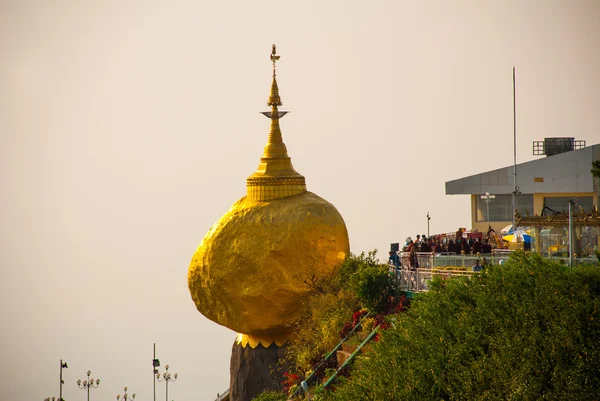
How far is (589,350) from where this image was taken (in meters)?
21.2

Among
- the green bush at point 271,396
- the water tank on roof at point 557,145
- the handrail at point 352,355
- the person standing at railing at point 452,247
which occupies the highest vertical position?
the water tank on roof at point 557,145

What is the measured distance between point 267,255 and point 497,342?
11.8 m

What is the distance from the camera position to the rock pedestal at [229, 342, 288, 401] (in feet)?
112

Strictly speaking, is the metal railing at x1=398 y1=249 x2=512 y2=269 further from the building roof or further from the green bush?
the building roof

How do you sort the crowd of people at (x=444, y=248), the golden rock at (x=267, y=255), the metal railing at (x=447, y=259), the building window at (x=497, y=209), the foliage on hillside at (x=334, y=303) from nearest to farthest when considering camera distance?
the metal railing at (x=447, y=259) → the foliage on hillside at (x=334, y=303) → the crowd of people at (x=444, y=248) → the golden rock at (x=267, y=255) → the building window at (x=497, y=209)

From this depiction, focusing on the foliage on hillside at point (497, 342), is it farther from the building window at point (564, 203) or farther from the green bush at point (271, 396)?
the building window at point (564, 203)

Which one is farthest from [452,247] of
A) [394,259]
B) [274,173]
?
[274,173]

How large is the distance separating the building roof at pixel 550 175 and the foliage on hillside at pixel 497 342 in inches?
879

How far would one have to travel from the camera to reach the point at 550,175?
48.5 m

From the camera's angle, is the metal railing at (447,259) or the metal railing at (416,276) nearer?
the metal railing at (416,276)

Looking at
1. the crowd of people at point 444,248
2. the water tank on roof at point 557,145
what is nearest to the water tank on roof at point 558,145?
the water tank on roof at point 557,145

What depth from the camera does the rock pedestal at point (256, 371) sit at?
34281 mm

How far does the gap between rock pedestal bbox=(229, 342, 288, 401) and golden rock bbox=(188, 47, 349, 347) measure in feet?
1.03

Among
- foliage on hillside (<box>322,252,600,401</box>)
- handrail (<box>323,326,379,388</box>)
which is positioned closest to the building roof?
handrail (<box>323,326,379,388</box>)
